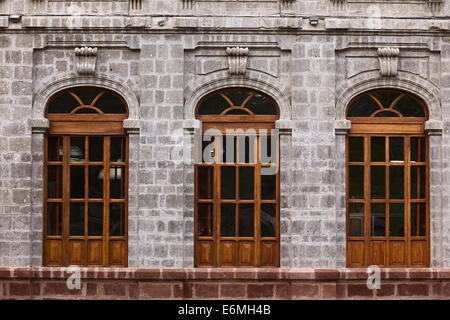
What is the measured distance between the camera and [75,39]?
37.7 feet

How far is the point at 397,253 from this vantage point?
454 inches

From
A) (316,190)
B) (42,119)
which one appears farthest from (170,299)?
(42,119)

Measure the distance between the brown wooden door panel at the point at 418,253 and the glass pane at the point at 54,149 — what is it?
6.68m

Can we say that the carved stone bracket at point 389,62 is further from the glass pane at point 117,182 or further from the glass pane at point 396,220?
the glass pane at point 117,182

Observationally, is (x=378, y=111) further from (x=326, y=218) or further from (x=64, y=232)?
(x=64, y=232)

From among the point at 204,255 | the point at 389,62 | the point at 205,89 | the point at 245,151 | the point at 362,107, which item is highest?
the point at 389,62

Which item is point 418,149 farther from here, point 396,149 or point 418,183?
point 418,183

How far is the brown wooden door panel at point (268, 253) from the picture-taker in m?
11.5

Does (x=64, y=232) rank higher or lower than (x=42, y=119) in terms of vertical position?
lower

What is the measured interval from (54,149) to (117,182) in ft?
4.31

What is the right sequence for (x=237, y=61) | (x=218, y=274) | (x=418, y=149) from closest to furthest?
(x=218, y=274), (x=237, y=61), (x=418, y=149)

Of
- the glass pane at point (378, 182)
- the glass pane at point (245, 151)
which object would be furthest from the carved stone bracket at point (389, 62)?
the glass pane at point (245, 151)

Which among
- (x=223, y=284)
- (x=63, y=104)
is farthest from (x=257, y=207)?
(x=63, y=104)

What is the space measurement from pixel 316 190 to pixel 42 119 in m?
5.09
